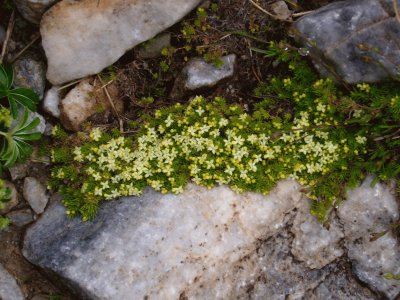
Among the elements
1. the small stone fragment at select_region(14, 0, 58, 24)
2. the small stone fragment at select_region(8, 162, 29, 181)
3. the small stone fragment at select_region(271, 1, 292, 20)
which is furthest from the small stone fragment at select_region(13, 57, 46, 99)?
the small stone fragment at select_region(271, 1, 292, 20)

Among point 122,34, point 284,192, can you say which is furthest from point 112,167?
point 284,192

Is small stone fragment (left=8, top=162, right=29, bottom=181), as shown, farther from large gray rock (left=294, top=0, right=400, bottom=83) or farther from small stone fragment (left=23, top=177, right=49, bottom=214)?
large gray rock (left=294, top=0, right=400, bottom=83)

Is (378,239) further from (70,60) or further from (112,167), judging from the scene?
(70,60)

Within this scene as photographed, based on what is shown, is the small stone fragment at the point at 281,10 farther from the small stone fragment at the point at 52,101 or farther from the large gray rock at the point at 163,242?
the small stone fragment at the point at 52,101

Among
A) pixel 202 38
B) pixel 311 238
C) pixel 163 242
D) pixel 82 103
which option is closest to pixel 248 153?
pixel 311 238

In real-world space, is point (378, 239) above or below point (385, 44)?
below

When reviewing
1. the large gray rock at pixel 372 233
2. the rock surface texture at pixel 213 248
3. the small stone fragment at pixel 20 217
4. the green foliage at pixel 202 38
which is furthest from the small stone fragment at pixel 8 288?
the large gray rock at pixel 372 233
